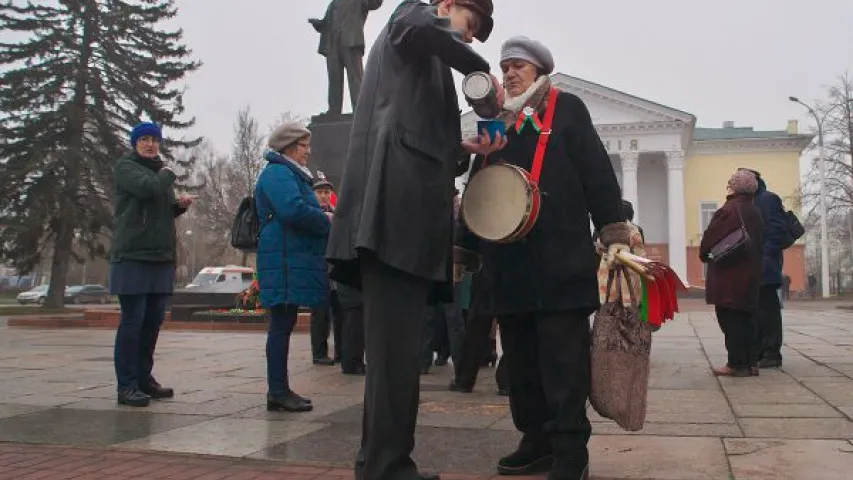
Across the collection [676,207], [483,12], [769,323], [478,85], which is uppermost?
[676,207]

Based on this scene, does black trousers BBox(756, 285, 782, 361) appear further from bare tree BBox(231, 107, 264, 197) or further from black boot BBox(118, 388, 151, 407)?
bare tree BBox(231, 107, 264, 197)

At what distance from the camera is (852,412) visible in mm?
4547

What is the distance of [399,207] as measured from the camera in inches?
105

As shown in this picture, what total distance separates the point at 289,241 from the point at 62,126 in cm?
3049

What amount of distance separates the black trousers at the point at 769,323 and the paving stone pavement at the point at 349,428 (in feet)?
0.74

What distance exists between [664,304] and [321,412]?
2.59 meters

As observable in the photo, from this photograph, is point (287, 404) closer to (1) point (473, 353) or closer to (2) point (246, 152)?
(1) point (473, 353)

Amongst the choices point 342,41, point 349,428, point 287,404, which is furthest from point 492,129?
point 342,41

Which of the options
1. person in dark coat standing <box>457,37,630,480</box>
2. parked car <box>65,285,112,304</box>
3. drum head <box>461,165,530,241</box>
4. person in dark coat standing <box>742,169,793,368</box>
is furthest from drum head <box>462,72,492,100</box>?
parked car <box>65,285,112,304</box>

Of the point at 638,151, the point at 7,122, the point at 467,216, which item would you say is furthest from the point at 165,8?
the point at 467,216

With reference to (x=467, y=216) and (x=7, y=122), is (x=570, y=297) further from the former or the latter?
(x=7, y=122)

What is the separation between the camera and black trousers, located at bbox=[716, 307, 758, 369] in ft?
21.5

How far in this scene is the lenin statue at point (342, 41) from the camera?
13.3 metres

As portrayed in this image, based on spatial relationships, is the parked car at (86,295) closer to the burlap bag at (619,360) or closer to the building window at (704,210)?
the building window at (704,210)
